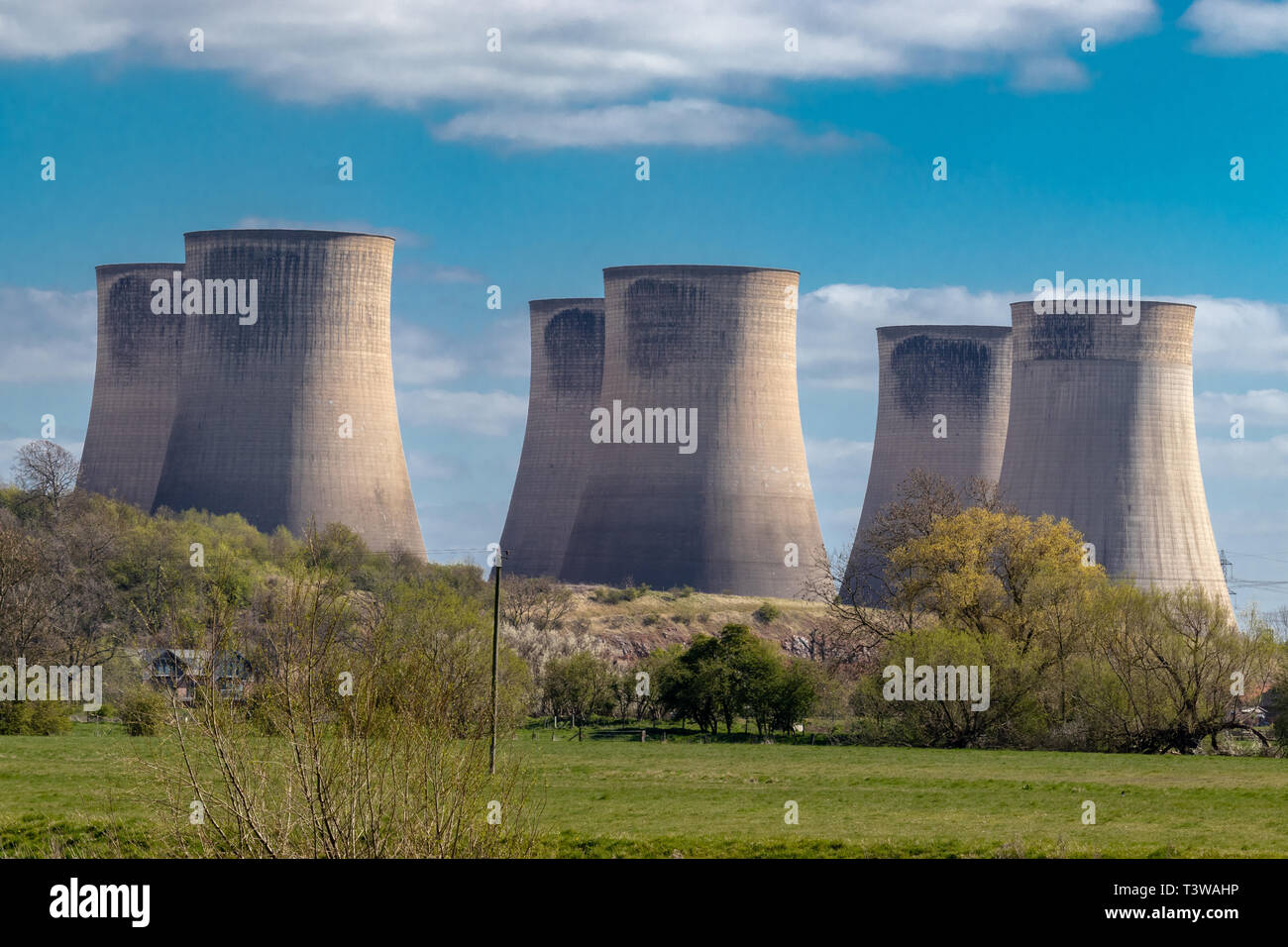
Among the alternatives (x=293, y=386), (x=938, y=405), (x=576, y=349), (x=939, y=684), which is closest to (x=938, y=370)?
(x=938, y=405)

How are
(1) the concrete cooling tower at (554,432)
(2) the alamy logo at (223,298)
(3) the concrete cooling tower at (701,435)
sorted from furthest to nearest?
(1) the concrete cooling tower at (554,432)
(3) the concrete cooling tower at (701,435)
(2) the alamy logo at (223,298)

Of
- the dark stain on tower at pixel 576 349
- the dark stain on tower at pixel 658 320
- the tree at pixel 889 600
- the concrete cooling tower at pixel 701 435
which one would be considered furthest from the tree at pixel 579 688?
the dark stain on tower at pixel 576 349

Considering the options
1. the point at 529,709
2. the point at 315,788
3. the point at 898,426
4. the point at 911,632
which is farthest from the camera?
the point at 898,426

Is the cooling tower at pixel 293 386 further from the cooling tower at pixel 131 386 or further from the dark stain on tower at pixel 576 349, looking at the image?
the dark stain on tower at pixel 576 349

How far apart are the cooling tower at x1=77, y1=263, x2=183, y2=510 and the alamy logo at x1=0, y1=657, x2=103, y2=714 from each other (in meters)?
15.8

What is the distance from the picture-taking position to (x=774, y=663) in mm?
28250

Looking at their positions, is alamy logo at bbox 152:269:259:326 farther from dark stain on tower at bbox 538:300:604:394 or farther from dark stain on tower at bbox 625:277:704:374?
dark stain on tower at bbox 538:300:604:394

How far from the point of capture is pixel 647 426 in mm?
40156

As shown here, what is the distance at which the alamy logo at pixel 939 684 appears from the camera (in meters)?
23.8

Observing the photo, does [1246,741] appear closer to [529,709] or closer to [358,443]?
[529,709]

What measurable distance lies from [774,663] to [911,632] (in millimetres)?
3997

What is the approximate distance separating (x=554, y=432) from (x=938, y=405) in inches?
429
